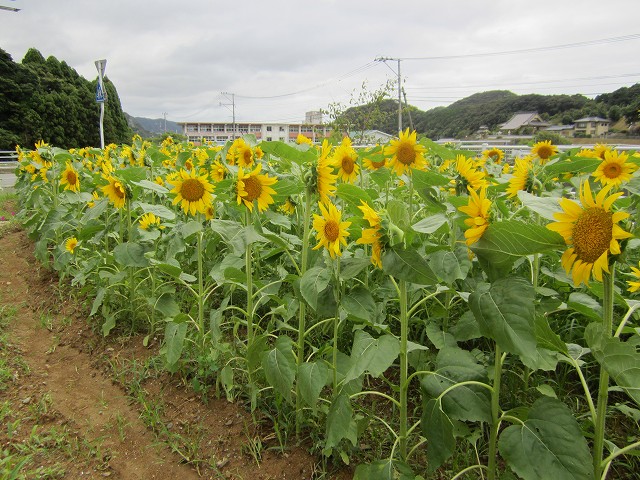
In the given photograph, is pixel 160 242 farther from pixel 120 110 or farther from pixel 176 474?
pixel 120 110

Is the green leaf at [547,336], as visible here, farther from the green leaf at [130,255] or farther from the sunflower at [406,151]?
the green leaf at [130,255]

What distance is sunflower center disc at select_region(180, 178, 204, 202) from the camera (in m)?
2.04

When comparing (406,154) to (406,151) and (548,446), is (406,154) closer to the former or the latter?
(406,151)

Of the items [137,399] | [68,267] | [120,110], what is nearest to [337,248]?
[137,399]

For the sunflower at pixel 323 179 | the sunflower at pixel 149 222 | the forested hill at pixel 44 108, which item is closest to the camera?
the sunflower at pixel 323 179

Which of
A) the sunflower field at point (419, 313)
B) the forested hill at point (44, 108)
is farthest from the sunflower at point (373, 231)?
the forested hill at point (44, 108)

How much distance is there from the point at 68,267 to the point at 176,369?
169 centimetres

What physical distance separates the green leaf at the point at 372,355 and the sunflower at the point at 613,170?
69.3 inches

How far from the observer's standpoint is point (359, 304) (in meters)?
1.39

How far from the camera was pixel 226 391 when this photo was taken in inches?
77.4

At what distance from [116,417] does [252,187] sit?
1.27m

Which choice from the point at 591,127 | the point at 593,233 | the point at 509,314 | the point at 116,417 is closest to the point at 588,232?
the point at 593,233

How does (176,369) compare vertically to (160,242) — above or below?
below

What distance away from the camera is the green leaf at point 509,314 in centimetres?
101
